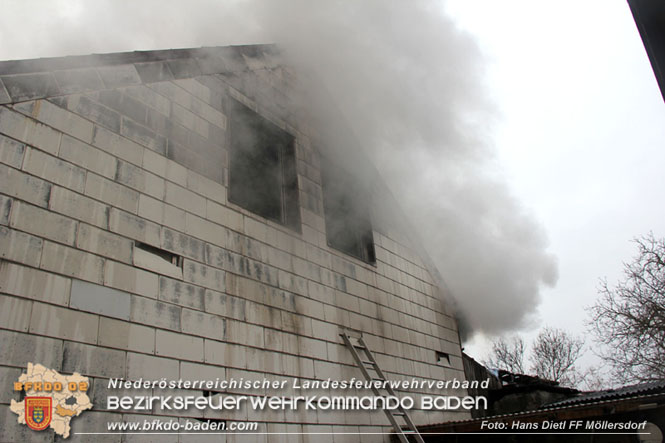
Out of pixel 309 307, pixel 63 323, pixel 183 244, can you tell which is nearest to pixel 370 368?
pixel 309 307

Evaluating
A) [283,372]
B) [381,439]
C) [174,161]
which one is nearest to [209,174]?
[174,161]

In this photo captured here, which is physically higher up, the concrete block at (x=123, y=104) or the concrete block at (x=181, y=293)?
the concrete block at (x=123, y=104)

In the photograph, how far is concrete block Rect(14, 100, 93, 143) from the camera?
426 centimetres

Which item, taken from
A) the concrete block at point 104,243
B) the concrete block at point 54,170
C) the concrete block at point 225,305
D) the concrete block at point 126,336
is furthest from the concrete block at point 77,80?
the concrete block at point 225,305

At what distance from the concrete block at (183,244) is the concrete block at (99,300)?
732 millimetres

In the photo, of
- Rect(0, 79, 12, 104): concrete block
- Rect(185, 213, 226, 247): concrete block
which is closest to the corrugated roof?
Rect(185, 213, 226, 247): concrete block

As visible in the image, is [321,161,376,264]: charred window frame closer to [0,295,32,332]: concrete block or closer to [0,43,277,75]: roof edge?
[0,43,277,75]: roof edge

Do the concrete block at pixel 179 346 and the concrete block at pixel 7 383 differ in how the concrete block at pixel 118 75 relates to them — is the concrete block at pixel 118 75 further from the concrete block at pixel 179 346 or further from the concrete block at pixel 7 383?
the concrete block at pixel 7 383

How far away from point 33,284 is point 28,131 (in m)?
1.32

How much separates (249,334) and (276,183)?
96.1 inches

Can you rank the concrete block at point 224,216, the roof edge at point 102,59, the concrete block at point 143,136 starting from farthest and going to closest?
the concrete block at point 224,216 < the concrete block at point 143,136 < the roof edge at point 102,59

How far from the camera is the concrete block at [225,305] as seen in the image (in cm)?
506

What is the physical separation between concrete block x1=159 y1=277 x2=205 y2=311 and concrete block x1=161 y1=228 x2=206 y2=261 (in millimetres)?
324

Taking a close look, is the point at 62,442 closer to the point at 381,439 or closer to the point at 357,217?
the point at 381,439
